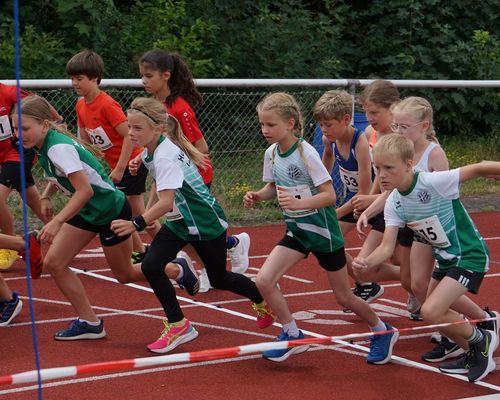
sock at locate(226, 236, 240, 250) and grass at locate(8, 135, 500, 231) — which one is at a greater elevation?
sock at locate(226, 236, 240, 250)

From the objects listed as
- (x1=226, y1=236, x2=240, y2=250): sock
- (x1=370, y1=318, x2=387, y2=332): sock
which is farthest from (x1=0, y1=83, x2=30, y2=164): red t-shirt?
(x1=370, y1=318, x2=387, y2=332): sock

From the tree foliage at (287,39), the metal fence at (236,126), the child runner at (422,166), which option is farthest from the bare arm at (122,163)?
the tree foliage at (287,39)

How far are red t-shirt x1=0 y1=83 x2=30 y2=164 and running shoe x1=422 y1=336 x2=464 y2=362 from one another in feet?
14.3

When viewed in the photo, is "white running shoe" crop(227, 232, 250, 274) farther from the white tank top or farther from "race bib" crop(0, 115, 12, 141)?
the white tank top

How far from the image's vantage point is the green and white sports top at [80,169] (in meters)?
7.18

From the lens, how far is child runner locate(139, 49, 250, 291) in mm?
9125

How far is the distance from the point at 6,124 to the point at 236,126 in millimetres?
4421

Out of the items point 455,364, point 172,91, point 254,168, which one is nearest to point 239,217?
point 254,168

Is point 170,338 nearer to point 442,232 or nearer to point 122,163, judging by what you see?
point 442,232

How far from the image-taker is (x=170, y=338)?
731 cm

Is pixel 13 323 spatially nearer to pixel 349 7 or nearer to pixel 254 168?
pixel 254 168

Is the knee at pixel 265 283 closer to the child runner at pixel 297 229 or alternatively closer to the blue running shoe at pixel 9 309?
the child runner at pixel 297 229

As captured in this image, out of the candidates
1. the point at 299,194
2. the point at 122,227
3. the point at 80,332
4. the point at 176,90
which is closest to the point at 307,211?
the point at 299,194

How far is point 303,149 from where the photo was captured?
7074 mm
